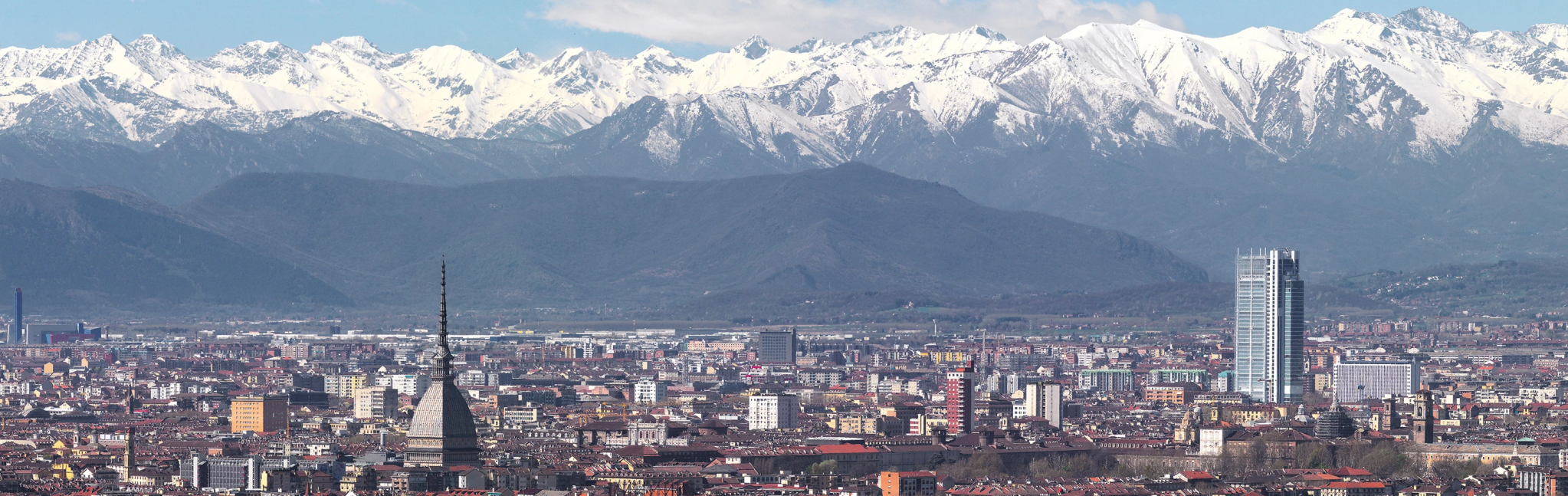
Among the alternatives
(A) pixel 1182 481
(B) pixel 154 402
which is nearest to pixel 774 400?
(B) pixel 154 402

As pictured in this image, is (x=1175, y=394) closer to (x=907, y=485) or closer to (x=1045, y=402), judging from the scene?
(x=1045, y=402)

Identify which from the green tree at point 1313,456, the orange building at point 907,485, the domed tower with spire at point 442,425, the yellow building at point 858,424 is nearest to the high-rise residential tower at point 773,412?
the yellow building at point 858,424

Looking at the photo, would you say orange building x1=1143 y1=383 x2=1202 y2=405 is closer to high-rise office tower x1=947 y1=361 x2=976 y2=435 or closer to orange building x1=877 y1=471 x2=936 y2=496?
high-rise office tower x1=947 y1=361 x2=976 y2=435

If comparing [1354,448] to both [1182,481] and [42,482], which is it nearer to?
[1182,481]

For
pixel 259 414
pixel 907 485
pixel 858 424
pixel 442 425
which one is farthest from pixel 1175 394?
pixel 442 425

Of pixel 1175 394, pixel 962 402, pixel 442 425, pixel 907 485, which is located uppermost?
pixel 442 425

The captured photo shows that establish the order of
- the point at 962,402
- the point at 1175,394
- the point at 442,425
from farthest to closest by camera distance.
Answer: the point at 1175,394
the point at 962,402
the point at 442,425

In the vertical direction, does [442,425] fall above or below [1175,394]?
above
